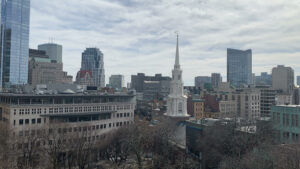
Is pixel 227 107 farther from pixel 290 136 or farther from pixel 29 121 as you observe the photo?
pixel 29 121

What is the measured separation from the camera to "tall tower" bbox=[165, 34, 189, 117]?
356 ft

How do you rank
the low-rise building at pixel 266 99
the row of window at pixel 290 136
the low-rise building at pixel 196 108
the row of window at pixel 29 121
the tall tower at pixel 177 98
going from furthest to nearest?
1. the low-rise building at pixel 266 99
2. the low-rise building at pixel 196 108
3. the tall tower at pixel 177 98
4. the row of window at pixel 29 121
5. the row of window at pixel 290 136

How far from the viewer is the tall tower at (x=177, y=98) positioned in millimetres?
108625

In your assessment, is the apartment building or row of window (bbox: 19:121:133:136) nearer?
row of window (bbox: 19:121:133:136)

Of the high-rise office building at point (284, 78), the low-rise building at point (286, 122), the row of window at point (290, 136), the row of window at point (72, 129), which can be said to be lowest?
the row of window at point (72, 129)

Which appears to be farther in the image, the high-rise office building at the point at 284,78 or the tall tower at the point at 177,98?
the high-rise office building at the point at 284,78

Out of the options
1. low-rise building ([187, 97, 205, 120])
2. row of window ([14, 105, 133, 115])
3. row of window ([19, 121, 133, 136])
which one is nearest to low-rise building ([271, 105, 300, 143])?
row of window ([19, 121, 133, 136])

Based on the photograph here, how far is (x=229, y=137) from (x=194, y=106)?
73456mm

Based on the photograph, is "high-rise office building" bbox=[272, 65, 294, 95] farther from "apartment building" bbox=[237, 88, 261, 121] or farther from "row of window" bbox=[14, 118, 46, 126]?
"row of window" bbox=[14, 118, 46, 126]

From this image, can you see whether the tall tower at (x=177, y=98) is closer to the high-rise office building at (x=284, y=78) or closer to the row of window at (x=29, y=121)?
the row of window at (x=29, y=121)

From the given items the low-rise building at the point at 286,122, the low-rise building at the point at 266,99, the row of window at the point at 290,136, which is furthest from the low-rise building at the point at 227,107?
the row of window at the point at 290,136

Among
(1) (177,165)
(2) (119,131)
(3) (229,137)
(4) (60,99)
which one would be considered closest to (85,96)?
(4) (60,99)

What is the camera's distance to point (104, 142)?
2630 inches

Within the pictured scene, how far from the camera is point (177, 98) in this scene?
108938 mm
